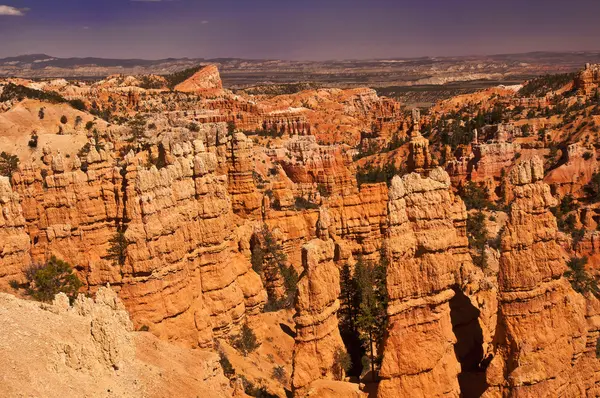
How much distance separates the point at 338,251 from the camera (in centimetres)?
3152

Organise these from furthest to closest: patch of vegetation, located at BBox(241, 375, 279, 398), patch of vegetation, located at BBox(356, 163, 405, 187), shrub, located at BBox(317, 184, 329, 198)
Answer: patch of vegetation, located at BBox(356, 163, 405, 187) < shrub, located at BBox(317, 184, 329, 198) < patch of vegetation, located at BBox(241, 375, 279, 398)

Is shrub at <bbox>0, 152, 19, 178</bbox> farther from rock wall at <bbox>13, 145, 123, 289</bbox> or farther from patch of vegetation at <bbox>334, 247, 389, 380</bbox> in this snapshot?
patch of vegetation at <bbox>334, 247, 389, 380</bbox>

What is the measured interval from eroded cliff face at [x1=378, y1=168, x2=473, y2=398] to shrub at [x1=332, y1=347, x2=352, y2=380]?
11.2 feet

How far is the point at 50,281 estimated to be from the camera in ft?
85.6

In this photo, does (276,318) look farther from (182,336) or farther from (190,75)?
(190,75)

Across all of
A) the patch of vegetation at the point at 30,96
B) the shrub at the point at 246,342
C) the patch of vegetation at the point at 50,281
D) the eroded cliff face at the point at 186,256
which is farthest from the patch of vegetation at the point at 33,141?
the shrub at the point at 246,342

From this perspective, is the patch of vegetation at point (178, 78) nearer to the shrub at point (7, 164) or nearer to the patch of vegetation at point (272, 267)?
the shrub at point (7, 164)

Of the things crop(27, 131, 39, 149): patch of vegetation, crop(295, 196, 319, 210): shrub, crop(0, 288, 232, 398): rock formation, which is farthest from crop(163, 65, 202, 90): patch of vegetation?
crop(0, 288, 232, 398): rock formation

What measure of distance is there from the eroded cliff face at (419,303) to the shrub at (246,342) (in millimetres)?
10181

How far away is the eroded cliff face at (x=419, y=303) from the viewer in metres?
19.7

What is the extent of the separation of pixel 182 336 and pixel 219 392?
6.50 meters

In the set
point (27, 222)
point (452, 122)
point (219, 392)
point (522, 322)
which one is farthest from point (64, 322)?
point (452, 122)

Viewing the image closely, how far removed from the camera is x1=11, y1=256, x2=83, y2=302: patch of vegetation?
25.5 m

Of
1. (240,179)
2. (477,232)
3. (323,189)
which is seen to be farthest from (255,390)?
(323,189)
